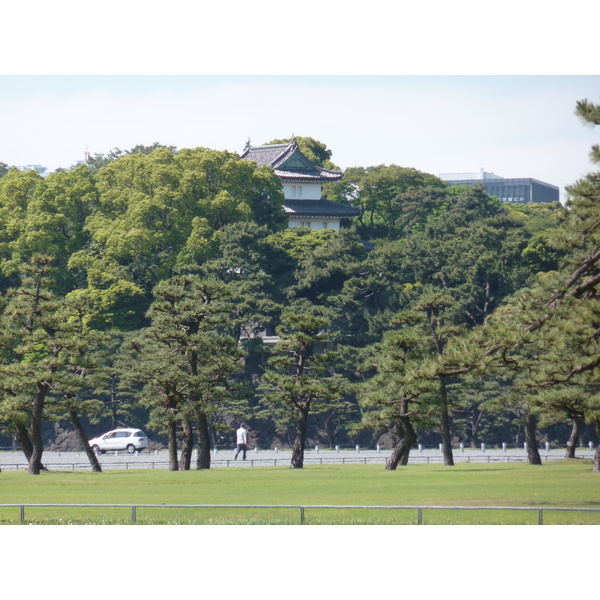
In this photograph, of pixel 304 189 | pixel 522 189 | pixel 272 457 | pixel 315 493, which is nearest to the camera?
pixel 315 493

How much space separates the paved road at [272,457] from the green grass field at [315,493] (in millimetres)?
6186

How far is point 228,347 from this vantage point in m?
31.6

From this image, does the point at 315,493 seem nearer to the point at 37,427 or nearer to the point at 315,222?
the point at 37,427

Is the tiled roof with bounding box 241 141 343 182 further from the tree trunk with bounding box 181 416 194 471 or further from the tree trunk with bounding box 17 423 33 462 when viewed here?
the tree trunk with bounding box 17 423 33 462

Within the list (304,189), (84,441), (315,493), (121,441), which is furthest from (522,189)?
(315,493)

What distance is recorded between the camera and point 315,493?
2109 cm

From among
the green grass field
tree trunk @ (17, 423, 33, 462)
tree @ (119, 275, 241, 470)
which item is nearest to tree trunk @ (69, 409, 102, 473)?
tree trunk @ (17, 423, 33, 462)

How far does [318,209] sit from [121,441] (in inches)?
916

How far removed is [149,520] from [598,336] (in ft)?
29.3

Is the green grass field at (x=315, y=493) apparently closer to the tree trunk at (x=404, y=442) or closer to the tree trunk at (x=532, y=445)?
the tree trunk at (x=404, y=442)

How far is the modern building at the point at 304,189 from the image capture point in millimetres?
62438

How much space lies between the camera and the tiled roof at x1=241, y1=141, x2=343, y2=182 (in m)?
62.8

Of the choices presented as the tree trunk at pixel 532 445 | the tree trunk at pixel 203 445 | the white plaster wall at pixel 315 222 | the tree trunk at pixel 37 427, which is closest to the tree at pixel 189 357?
the tree trunk at pixel 203 445

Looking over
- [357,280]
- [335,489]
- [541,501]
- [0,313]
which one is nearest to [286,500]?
[335,489]
